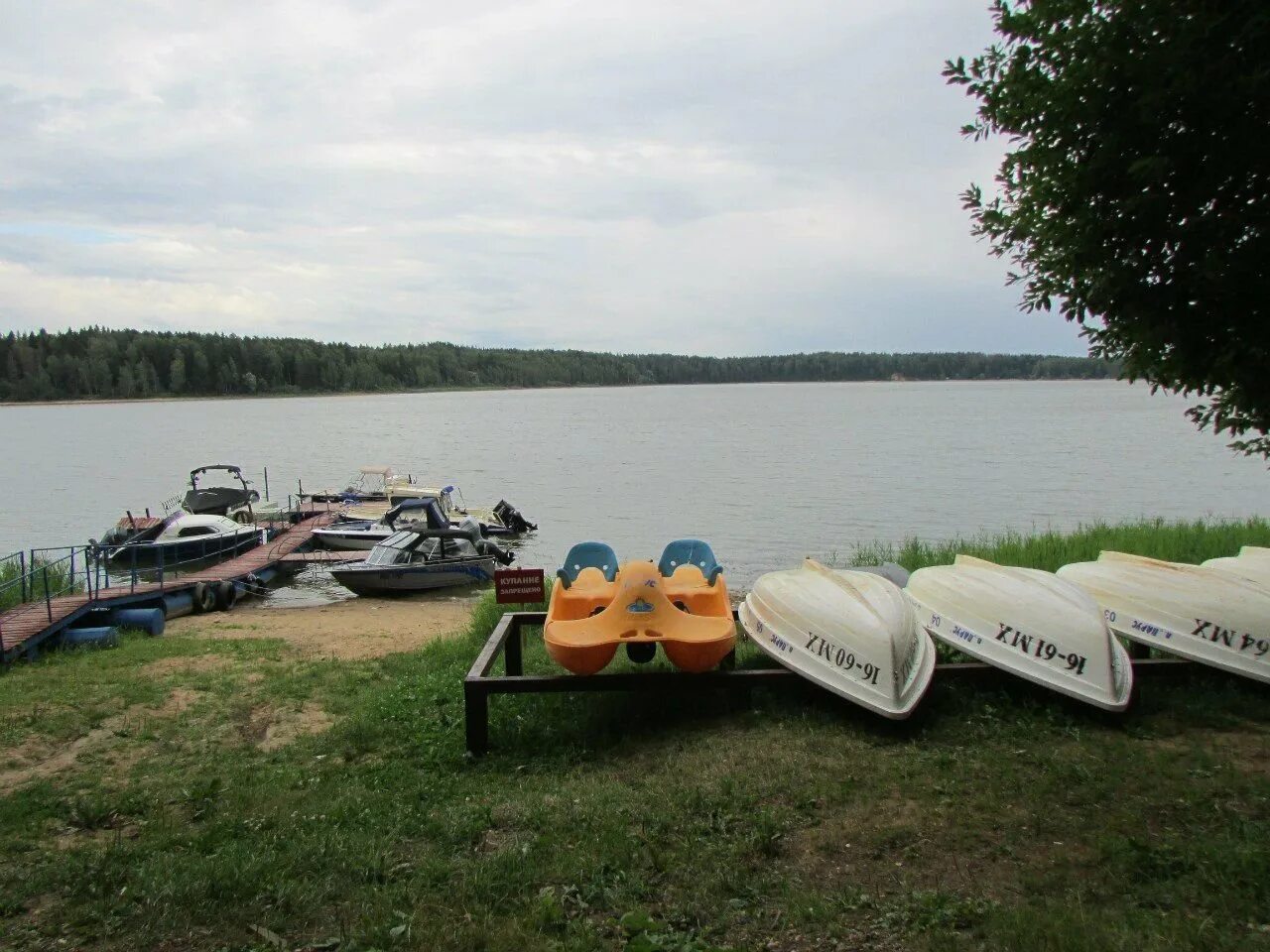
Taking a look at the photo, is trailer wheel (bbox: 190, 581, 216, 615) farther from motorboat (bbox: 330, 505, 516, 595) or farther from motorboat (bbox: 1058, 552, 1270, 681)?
motorboat (bbox: 1058, 552, 1270, 681)

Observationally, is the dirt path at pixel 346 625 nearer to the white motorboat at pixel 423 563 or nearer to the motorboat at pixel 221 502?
the white motorboat at pixel 423 563

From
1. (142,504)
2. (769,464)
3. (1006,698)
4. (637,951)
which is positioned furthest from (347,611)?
(769,464)

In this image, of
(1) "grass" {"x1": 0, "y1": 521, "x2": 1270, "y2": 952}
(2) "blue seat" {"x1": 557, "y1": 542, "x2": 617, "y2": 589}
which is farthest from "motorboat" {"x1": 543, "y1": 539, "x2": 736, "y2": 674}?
(2) "blue seat" {"x1": 557, "y1": 542, "x2": 617, "y2": 589}

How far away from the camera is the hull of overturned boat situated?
20906mm

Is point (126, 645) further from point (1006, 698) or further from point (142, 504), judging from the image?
point (142, 504)

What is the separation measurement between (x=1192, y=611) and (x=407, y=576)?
16702mm

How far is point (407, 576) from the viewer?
69.2ft

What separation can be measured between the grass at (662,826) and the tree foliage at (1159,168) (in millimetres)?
2192

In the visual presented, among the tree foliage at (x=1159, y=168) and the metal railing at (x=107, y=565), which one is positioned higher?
the tree foliage at (x=1159, y=168)

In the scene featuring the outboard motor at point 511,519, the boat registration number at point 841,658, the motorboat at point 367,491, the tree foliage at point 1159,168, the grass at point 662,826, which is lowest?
the outboard motor at point 511,519

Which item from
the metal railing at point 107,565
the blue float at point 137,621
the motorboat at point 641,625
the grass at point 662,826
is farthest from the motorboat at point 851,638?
the blue float at point 137,621

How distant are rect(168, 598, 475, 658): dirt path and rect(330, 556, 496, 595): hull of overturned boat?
40 centimetres

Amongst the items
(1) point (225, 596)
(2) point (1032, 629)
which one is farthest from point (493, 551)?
(2) point (1032, 629)

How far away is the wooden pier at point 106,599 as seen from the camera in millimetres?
11602
